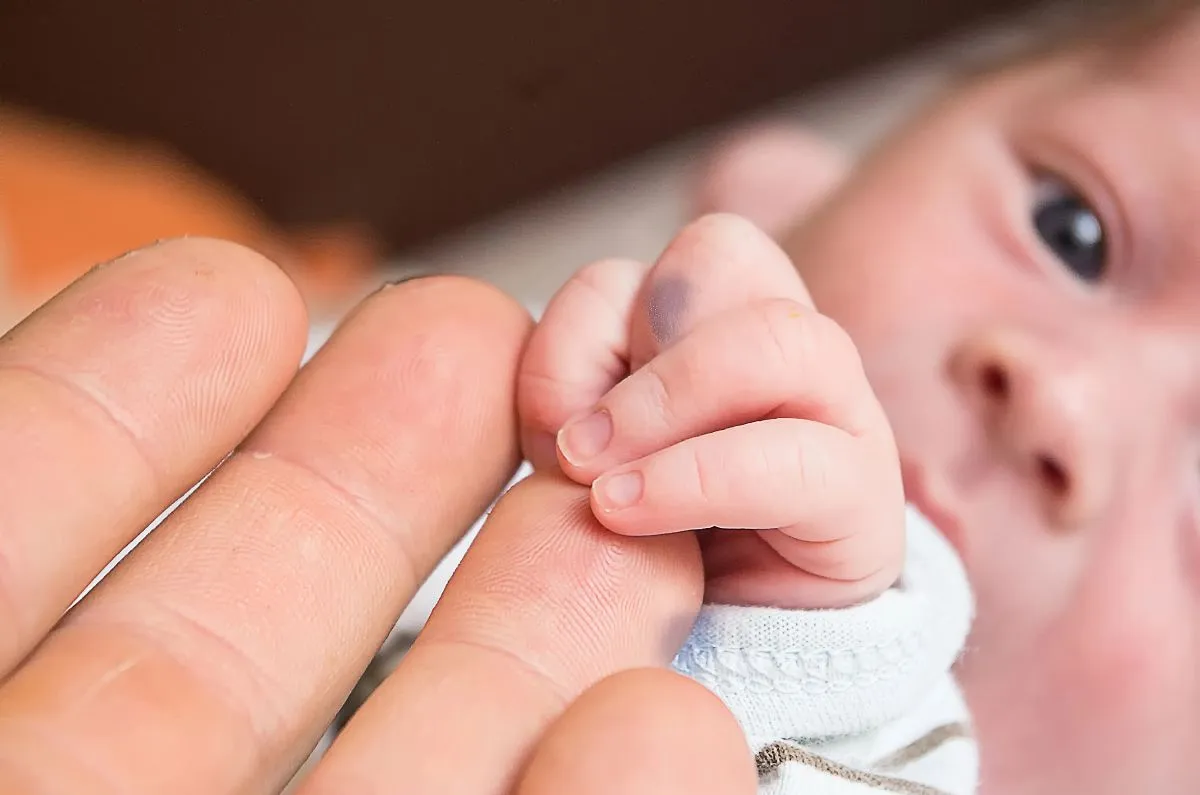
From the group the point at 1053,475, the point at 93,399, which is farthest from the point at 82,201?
the point at 1053,475

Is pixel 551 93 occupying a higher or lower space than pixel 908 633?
higher

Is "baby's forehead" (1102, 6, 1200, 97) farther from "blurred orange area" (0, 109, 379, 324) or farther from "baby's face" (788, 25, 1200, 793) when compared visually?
"blurred orange area" (0, 109, 379, 324)

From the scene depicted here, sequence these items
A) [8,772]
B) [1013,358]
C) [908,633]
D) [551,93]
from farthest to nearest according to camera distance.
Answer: [551,93], [1013,358], [908,633], [8,772]

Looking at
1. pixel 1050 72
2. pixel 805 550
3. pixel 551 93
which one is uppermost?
pixel 1050 72

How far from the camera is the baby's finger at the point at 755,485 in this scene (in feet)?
1.28

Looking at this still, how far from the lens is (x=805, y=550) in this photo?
1.41ft

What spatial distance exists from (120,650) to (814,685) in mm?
269

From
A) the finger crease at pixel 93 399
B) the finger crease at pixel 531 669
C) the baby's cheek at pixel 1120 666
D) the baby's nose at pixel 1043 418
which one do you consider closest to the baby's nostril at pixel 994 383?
the baby's nose at pixel 1043 418

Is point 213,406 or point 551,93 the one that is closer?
point 213,406

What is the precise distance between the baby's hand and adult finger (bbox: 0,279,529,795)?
38 millimetres

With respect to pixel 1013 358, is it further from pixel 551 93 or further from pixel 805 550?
pixel 551 93

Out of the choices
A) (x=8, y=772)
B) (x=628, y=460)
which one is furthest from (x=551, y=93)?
(x=8, y=772)

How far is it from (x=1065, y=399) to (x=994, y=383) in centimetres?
4

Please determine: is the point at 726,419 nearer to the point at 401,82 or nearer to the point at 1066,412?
the point at 1066,412
